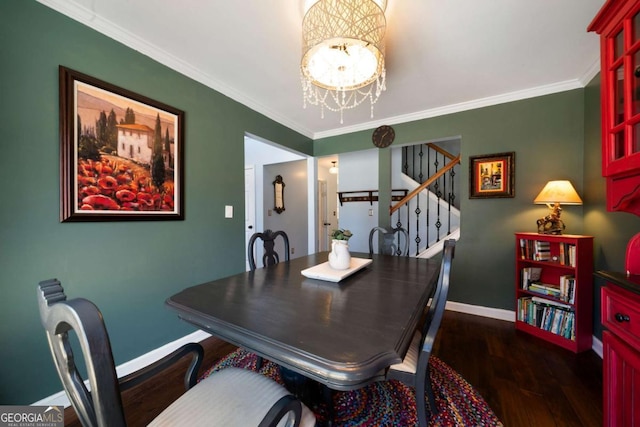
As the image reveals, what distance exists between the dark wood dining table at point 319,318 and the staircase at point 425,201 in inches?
93.7

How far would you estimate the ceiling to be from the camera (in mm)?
1480

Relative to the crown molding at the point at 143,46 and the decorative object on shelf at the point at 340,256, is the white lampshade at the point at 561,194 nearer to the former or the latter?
the decorative object on shelf at the point at 340,256

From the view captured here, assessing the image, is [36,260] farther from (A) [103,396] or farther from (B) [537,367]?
(B) [537,367]

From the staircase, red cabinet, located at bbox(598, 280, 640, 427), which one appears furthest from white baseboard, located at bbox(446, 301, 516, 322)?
red cabinet, located at bbox(598, 280, 640, 427)

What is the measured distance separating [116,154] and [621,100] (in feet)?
9.14

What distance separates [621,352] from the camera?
3.17 ft

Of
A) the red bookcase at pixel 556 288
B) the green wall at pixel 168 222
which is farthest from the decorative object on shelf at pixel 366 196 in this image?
the red bookcase at pixel 556 288

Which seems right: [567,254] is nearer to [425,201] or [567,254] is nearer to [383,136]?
[425,201]

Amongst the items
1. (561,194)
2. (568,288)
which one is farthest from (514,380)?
(561,194)

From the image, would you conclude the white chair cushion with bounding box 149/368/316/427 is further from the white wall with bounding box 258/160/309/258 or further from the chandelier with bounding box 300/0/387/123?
the white wall with bounding box 258/160/309/258

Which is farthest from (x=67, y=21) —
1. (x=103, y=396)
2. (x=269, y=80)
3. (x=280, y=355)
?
(x=280, y=355)

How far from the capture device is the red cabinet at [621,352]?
2.97 feet

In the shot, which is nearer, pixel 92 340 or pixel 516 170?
pixel 92 340

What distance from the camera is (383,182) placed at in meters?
3.40
